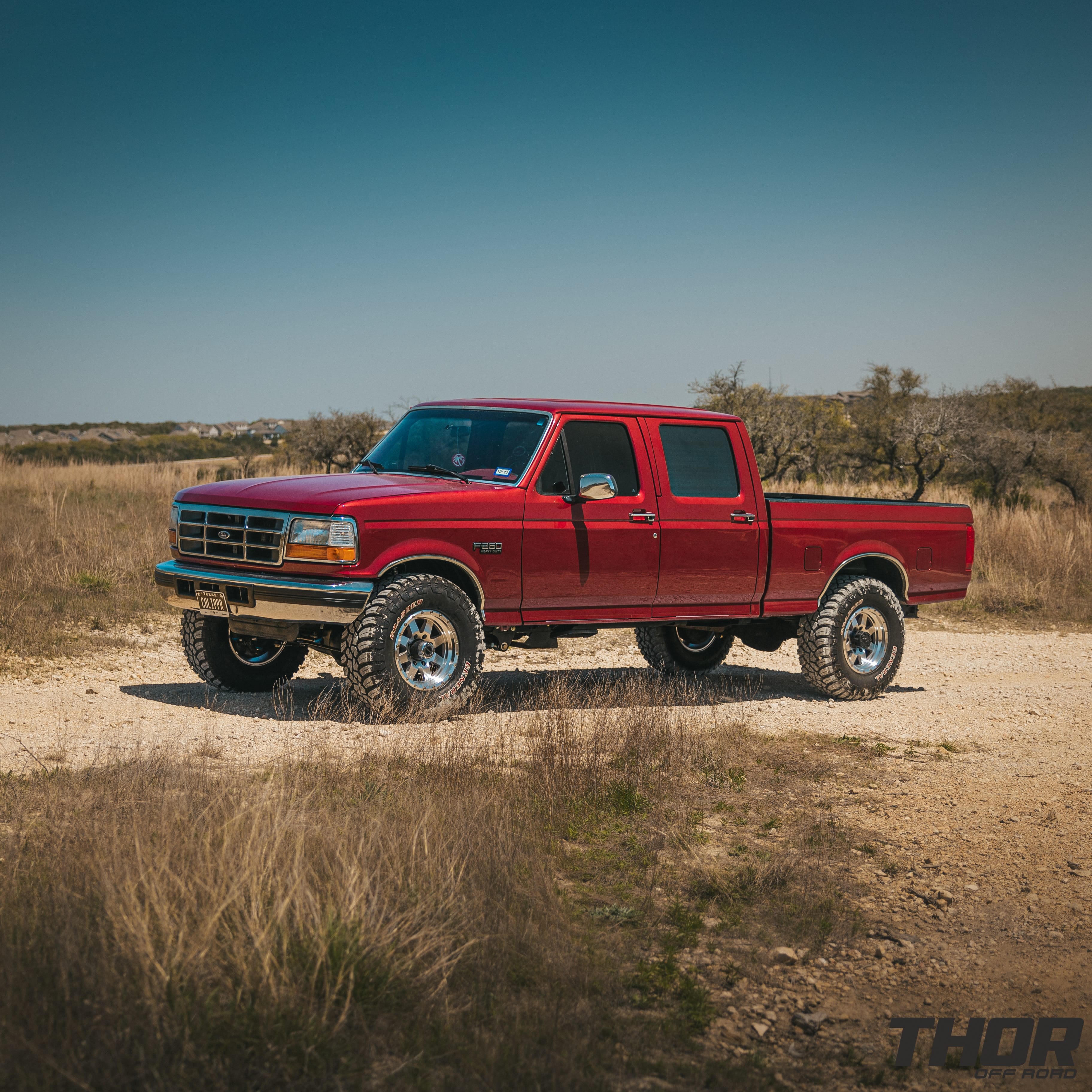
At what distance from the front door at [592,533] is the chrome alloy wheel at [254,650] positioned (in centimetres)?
215

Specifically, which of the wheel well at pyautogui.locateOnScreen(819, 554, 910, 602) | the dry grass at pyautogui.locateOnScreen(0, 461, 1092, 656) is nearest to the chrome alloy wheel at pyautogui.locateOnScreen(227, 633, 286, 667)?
the dry grass at pyautogui.locateOnScreen(0, 461, 1092, 656)

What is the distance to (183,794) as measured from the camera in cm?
484

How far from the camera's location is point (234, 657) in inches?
336

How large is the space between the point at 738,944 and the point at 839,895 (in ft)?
2.32

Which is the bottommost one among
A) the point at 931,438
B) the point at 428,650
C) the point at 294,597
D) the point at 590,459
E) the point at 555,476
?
the point at 428,650

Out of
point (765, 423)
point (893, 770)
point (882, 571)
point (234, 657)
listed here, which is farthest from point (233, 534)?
point (765, 423)

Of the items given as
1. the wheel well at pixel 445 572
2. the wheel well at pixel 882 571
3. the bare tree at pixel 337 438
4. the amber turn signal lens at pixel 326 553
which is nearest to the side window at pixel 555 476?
the wheel well at pixel 445 572

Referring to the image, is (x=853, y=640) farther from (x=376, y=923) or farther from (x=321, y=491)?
(x=376, y=923)

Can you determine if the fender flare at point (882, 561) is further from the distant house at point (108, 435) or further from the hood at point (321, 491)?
the distant house at point (108, 435)

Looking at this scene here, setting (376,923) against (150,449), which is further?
(150,449)

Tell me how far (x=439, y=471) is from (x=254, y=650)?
2.07 m

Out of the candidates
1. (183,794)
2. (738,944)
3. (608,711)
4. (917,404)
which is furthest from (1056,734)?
(917,404)

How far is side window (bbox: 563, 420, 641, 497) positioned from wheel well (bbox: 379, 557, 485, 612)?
1104 millimetres

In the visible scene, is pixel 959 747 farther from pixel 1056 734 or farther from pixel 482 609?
pixel 482 609
